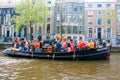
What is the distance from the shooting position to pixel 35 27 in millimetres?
62625

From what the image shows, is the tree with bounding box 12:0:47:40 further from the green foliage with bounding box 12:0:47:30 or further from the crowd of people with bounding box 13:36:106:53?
the crowd of people with bounding box 13:36:106:53

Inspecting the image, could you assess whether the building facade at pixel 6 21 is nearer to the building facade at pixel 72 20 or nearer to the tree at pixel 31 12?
the building facade at pixel 72 20

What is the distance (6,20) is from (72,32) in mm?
13602

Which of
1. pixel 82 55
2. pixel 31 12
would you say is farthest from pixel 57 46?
pixel 31 12

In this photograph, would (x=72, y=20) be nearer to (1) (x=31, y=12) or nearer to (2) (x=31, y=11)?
(2) (x=31, y=11)

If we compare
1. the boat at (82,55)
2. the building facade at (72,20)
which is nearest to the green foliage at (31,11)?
the building facade at (72,20)

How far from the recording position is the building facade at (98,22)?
61812 mm

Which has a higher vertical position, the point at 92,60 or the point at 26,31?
the point at 26,31

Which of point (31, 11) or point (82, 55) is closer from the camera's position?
point (82, 55)

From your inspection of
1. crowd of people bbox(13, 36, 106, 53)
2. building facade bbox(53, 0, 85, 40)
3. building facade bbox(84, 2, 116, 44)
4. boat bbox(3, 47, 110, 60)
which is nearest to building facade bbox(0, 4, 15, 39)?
building facade bbox(53, 0, 85, 40)

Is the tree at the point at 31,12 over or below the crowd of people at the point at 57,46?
over

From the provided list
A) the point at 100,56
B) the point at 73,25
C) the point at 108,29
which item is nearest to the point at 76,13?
the point at 73,25

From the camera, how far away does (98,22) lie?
6256 cm

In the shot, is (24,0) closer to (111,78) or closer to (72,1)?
(72,1)
